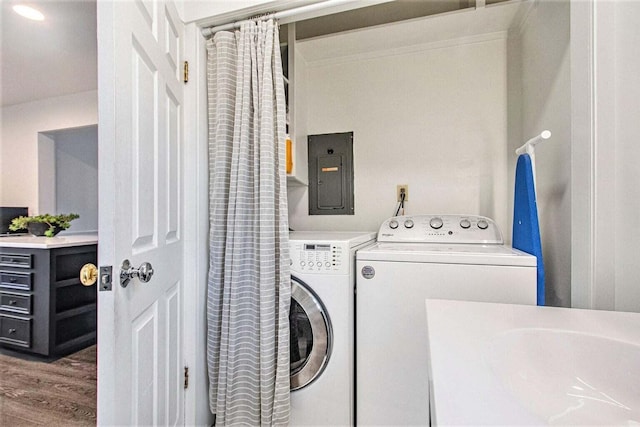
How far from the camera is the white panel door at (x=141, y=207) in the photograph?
78 cm

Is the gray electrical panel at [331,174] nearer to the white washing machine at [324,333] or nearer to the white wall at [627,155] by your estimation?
the white washing machine at [324,333]

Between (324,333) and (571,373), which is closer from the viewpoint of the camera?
(571,373)

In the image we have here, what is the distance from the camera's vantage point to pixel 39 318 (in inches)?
89.2

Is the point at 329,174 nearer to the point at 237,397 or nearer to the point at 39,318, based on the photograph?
the point at 237,397

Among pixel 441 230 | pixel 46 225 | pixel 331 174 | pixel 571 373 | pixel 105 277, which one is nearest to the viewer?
pixel 571 373

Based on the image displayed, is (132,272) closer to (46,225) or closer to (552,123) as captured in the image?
(552,123)

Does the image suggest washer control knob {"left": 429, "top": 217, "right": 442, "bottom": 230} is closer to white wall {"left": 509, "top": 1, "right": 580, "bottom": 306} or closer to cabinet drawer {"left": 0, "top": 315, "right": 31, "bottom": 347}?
white wall {"left": 509, "top": 1, "right": 580, "bottom": 306}

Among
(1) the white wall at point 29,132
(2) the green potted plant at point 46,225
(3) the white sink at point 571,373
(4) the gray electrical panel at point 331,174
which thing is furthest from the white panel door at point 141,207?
(1) the white wall at point 29,132

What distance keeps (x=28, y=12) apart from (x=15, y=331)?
7.76 ft

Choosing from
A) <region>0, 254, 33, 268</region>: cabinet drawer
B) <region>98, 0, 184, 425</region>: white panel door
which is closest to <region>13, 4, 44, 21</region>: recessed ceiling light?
<region>98, 0, 184, 425</region>: white panel door

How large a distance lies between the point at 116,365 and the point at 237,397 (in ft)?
2.31

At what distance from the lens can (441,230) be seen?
68.8 inches

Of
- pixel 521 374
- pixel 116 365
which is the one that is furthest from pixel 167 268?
pixel 521 374

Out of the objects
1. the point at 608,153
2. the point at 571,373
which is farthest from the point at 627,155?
the point at 571,373
